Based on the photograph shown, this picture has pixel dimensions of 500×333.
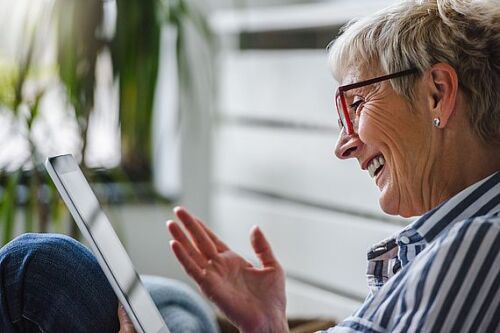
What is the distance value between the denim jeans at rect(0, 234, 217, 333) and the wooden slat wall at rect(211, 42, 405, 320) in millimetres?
1021

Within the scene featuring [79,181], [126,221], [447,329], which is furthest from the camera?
[126,221]

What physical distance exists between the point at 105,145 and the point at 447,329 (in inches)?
105

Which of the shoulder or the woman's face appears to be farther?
the woman's face

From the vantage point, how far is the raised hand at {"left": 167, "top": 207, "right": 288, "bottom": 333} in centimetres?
164

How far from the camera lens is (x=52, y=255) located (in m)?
1.51

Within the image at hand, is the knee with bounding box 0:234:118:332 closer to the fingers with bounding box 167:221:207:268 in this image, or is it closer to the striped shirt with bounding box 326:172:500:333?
the fingers with bounding box 167:221:207:268

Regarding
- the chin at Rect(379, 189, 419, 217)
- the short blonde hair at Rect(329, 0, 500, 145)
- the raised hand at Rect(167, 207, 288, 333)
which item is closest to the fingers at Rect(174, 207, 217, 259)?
the raised hand at Rect(167, 207, 288, 333)

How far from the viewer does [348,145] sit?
1526mm

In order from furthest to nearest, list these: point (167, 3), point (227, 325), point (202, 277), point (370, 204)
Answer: point (167, 3) → point (370, 204) → point (227, 325) → point (202, 277)

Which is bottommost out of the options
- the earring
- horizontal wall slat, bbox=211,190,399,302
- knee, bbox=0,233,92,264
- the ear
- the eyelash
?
horizontal wall slat, bbox=211,190,399,302

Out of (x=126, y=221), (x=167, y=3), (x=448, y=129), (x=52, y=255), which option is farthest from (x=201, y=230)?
(x=126, y=221)

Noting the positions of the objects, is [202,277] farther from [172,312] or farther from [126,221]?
[126,221]

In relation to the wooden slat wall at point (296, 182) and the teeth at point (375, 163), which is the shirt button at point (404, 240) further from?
the wooden slat wall at point (296, 182)

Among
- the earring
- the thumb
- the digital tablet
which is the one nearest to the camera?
the digital tablet
